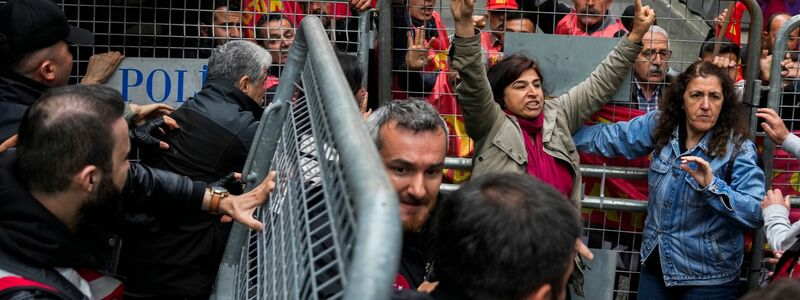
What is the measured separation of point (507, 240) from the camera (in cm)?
195

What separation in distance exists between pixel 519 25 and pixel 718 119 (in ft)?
3.97

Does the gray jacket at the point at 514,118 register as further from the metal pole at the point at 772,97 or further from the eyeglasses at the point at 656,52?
the metal pole at the point at 772,97

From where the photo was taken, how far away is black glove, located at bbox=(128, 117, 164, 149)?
13.8 ft

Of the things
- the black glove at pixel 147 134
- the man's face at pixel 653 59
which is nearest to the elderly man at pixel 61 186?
the black glove at pixel 147 134

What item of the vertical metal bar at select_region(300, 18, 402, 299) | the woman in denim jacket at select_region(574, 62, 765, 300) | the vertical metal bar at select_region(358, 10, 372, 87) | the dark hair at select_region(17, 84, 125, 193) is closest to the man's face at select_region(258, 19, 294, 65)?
the vertical metal bar at select_region(358, 10, 372, 87)

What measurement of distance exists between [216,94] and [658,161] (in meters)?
2.23

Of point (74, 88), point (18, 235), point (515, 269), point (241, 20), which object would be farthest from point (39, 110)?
point (241, 20)

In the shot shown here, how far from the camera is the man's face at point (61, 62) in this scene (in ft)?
12.9

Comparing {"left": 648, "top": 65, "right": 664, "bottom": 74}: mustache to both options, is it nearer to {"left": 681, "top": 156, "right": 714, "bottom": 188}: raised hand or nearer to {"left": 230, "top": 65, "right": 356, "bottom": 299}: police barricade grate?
{"left": 681, "top": 156, "right": 714, "bottom": 188}: raised hand

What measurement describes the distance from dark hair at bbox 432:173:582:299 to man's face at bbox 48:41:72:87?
2436mm

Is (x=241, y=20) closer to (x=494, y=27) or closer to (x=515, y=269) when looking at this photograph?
(x=494, y=27)

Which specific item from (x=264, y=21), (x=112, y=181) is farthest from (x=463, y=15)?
(x=112, y=181)

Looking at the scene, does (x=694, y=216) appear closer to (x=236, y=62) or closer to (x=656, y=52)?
(x=656, y=52)

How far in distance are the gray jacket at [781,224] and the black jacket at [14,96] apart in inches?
130
